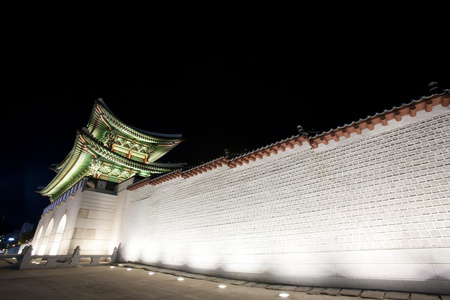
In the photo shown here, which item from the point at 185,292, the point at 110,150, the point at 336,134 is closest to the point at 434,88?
the point at 336,134

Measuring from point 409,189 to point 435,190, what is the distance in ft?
1.30

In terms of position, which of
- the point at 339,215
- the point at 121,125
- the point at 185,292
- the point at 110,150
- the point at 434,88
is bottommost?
the point at 185,292

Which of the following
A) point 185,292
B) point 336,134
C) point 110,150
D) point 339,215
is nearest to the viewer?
point 185,292

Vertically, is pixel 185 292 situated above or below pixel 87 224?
below

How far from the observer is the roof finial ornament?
4.58 metres

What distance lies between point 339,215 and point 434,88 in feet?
11.4

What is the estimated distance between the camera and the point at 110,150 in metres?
14.9

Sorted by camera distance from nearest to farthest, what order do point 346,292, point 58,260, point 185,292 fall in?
1. point 346,292
2. point 185,292
3. point 58,260

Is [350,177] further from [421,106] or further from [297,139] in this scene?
[421,106]

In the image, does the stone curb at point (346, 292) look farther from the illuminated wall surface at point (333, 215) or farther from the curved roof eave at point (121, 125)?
the curved roof eave at point (121, 125)

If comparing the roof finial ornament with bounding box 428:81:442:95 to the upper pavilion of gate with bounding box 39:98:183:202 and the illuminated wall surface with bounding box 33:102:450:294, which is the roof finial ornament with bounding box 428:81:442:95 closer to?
the illuminated wall surface with bounding box 33:102:450:294

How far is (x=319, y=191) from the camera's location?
577 centimetres

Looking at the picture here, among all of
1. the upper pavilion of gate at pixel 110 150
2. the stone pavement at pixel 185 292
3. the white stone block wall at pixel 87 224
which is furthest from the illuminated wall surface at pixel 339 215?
the upper pavilion of gate at pixel 110 150

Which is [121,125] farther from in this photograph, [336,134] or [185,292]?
[336,134]
